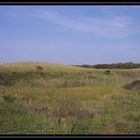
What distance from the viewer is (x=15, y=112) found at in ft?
10.7

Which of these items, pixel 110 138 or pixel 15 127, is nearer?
pixel 110 138

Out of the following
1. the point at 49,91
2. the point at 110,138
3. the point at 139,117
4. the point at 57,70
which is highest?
the point at 57,70

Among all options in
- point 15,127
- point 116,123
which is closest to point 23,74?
point 15,127

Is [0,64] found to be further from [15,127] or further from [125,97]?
[125,97]

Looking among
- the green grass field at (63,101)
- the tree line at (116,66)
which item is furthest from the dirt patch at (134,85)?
the tree line at (116,66)

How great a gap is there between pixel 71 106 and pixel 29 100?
15.8 inches

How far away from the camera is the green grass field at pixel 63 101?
10.4 ft

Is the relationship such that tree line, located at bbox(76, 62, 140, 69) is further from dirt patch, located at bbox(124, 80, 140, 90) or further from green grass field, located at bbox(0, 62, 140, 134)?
dirt patch, located at bbox(124, 80, 140, 90)

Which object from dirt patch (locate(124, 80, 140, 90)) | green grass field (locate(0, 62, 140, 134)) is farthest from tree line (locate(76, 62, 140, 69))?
dirt patch (locate(124, 80, 140, 90))

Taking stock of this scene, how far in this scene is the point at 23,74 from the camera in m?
3.38

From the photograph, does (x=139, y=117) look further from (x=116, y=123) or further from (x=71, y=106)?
(x=71, y=106)

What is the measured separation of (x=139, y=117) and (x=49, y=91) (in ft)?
2.87

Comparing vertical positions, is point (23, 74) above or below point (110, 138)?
above

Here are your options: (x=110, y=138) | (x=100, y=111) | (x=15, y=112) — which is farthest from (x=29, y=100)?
(x=110, y=138)
